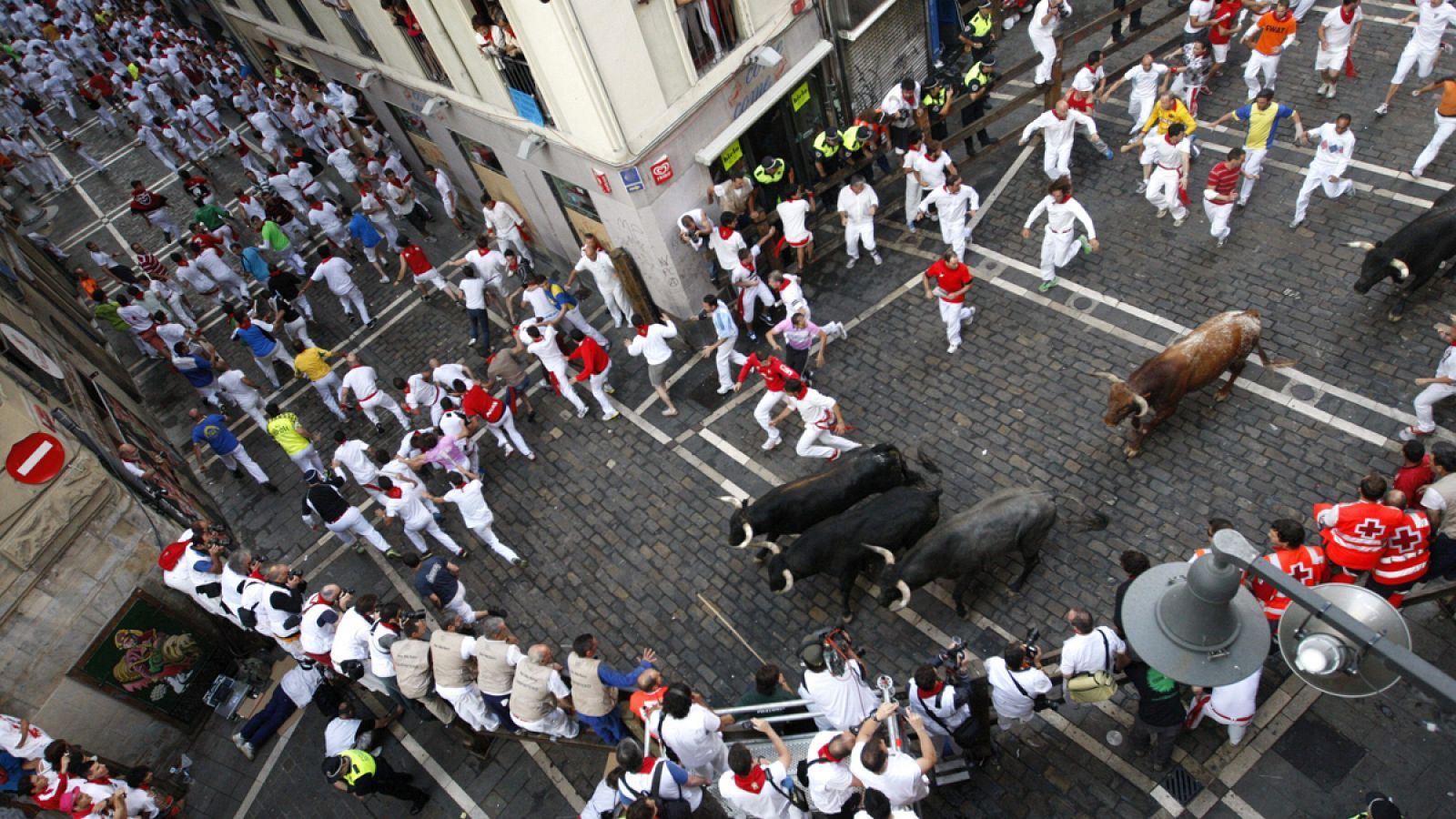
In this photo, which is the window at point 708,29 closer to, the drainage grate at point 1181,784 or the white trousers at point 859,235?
the white trousers at point 859,235

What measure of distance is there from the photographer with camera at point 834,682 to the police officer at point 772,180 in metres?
9.21

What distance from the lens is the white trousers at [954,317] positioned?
11.9 m

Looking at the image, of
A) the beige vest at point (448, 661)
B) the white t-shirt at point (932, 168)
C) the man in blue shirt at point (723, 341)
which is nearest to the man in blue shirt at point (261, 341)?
the man in blue shirt at point (723, 341)

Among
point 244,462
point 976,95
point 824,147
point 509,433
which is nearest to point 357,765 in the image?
point 509,433

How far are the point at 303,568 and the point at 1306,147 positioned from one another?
1798cm

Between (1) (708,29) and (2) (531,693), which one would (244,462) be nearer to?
(2) (531,693)

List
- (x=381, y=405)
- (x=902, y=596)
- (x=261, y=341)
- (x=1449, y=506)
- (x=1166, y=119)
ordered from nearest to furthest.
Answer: (x=1449, y=506)
(x=902, y=596)
(x=1166, y=119)
(x=381, y=405)
(x=261, y=341)

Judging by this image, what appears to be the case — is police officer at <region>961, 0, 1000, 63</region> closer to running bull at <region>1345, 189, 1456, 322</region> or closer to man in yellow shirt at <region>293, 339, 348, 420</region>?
running bull at <region>1345, 189, 1456, 322</region>

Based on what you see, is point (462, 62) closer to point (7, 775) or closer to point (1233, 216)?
point (7, 775)

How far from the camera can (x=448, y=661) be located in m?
8.91

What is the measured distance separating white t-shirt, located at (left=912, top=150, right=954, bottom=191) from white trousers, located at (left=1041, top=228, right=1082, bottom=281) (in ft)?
6.87

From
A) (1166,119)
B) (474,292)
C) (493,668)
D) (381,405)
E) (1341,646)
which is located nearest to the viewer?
(1341,646)

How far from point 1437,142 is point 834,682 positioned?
12.6 m

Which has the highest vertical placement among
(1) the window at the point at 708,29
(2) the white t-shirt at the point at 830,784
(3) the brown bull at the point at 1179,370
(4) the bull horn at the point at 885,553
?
(1) the window at the point at 708,29
